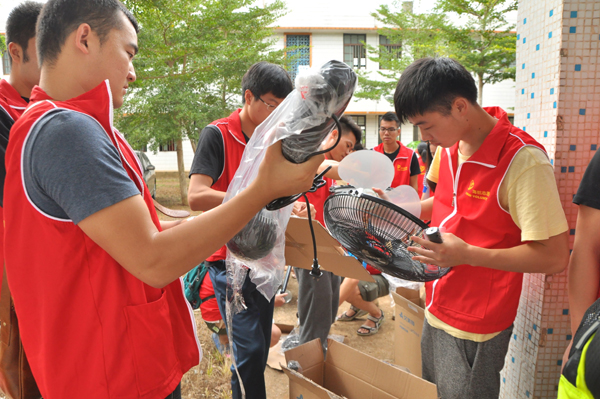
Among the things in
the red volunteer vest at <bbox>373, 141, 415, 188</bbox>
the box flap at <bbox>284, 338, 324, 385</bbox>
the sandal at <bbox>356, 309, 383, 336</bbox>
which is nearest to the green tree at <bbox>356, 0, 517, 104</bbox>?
the red volunteer vest at <bbox>373, 141, 415, 188</bbox>

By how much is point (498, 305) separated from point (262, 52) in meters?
11.7

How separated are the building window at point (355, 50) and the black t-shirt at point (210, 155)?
18546 millimetres

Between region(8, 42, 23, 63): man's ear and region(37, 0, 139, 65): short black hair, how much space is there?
3.05ft

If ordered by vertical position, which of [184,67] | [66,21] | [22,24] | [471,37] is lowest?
[66,21]

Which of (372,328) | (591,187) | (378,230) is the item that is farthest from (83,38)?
(372,328)

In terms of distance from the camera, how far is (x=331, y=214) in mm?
1223

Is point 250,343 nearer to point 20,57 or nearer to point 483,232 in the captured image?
point 483,232

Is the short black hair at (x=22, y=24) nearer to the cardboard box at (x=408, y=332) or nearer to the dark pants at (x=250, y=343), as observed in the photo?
the dark pants at (x=250, y=343)

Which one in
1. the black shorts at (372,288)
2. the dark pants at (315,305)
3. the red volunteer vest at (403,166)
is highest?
the red volunteer vest at (403,166)

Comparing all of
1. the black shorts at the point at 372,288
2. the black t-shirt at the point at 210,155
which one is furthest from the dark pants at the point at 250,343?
the black shorts at the point at 372,288

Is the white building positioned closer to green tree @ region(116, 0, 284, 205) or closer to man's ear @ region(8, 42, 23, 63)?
green tree @ region(116, 0, 284, 205)

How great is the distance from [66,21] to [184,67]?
31.3 ft

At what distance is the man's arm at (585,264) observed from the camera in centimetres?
125

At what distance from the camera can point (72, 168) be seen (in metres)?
0.73
